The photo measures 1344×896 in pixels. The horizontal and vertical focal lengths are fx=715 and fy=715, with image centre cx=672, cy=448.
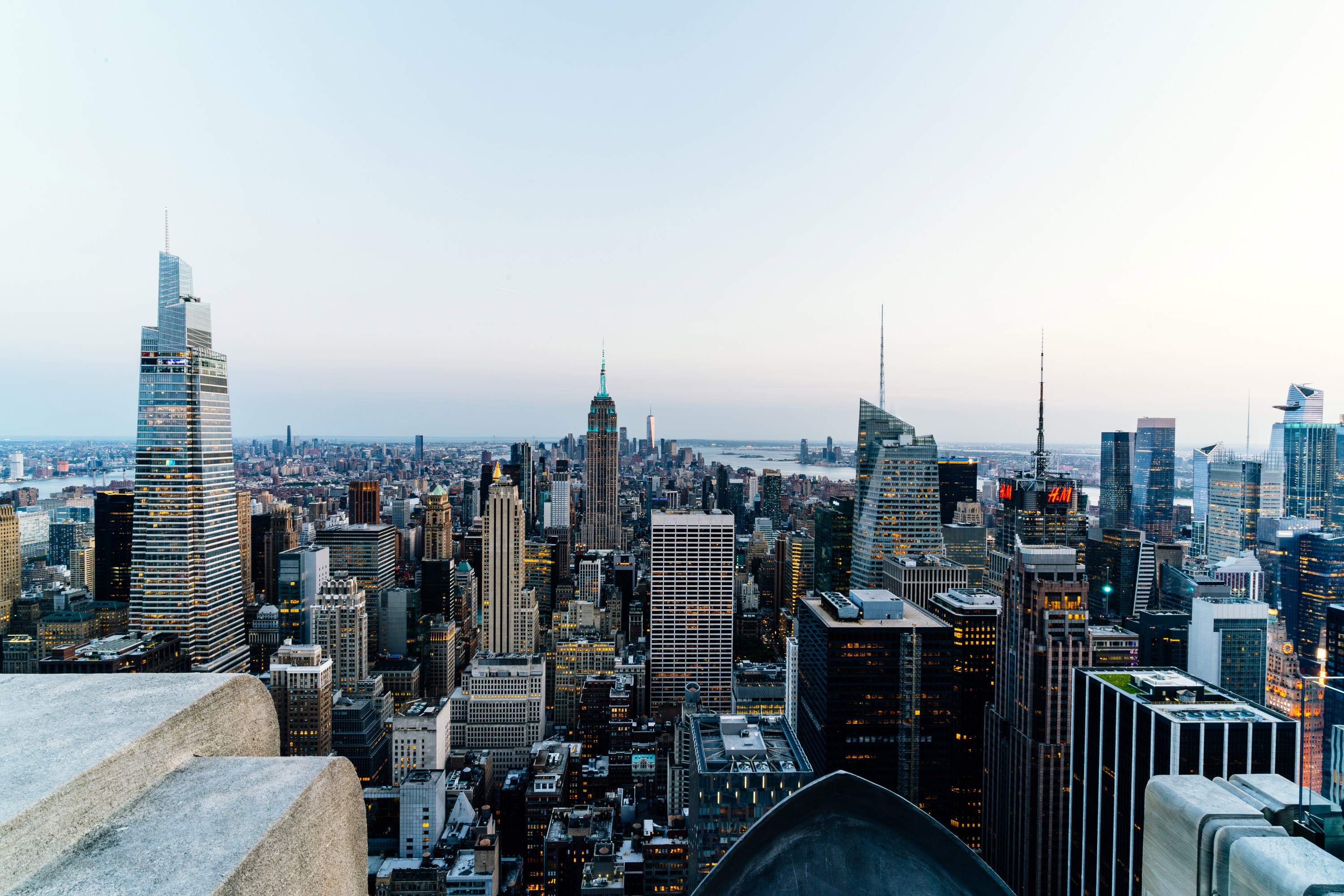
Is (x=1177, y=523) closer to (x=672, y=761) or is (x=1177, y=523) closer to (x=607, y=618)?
(x=607, y=618)

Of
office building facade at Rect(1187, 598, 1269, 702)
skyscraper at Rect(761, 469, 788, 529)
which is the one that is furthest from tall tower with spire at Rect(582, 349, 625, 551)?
office building facade at Rect(1187, 598, 1269, 702)

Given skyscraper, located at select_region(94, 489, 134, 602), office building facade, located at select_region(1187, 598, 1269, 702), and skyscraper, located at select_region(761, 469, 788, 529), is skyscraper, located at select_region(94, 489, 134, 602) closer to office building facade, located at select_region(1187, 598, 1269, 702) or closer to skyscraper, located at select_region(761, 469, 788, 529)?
skyscraper, located at select_region(761, 469, 788, 529)

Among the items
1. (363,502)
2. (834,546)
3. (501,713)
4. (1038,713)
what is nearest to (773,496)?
(834,546)

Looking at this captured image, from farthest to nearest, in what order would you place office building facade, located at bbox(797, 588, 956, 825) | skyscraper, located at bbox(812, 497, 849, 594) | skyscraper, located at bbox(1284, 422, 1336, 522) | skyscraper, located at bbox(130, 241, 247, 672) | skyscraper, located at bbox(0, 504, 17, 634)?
skyscraper, located at bbox(812, 497, 849, 594) → skyscraper, located at bbox(1284, 422, 1336, 522) → skyscraper, located at bbox(0, 504, 17, 634) → skyscraper, located at bbox(130, 241, 247, 672) → office building facade, located at bbox(797, 588, 956, 825)

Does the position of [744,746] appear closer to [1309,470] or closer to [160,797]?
[160,797]

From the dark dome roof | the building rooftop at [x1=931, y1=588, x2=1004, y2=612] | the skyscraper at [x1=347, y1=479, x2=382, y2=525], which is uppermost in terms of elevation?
the dark dome roof
